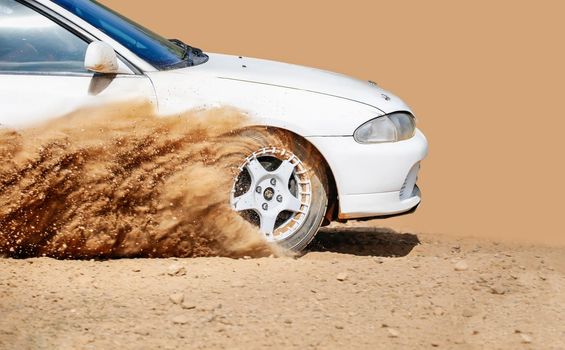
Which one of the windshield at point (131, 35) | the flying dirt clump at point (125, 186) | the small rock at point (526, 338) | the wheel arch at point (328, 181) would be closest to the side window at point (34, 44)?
the windshield at point (131, 35)

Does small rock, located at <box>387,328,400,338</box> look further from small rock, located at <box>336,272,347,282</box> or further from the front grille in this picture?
the front grille

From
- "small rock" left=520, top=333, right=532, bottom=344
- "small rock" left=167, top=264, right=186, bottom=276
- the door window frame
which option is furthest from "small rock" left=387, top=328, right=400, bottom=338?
Answer: the door window frame

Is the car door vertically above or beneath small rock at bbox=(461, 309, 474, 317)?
above

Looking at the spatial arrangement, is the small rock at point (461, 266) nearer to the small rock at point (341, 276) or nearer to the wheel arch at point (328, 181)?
the small rock at point (341, 276)

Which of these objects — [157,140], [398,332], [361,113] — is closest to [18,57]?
[157,140]

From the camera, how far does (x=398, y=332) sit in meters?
7.61

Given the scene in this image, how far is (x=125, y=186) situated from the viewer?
9125 mm

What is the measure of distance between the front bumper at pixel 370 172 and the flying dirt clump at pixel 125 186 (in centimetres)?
63

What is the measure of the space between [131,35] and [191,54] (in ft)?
2.25

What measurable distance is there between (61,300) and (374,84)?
3.70 metres

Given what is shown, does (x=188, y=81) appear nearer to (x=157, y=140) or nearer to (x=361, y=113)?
(x=157, y=140)

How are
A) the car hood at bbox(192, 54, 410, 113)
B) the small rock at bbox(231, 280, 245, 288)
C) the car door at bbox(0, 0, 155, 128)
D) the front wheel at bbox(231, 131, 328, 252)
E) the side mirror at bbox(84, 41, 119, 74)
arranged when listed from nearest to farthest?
the small rock at bbox(231, 280, 245, 288)
the side mirror at bbox(84, 41, 119, 74)
the car door at bbox(0, 0, 155, 128)
the front wheel at bbox(231, 131, 328, 252)
the car hood at bbox(192, 54, 410, 113)

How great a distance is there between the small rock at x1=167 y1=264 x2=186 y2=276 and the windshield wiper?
1783 millimetres

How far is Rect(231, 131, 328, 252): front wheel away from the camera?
30.4 feet
